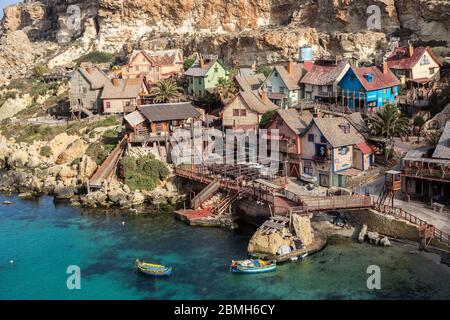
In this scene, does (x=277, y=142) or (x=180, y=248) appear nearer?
(x=180, y=248)

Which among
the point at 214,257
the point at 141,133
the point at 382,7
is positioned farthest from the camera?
the point at 382,7

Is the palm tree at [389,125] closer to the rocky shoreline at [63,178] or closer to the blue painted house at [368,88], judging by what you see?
the blue painted house at [368,88]

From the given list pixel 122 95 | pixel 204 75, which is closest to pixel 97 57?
pixel 122 95

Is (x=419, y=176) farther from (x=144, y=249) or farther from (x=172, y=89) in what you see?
(x=172, y=89)

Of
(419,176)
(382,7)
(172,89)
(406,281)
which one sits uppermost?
(382,7)

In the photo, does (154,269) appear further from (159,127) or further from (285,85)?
(285,85)

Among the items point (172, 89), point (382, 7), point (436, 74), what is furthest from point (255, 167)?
point (382, 7)
